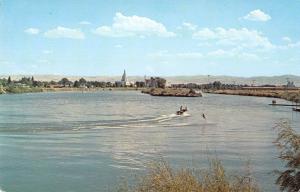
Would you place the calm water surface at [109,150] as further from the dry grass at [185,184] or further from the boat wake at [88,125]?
the dry grass at [185,184]

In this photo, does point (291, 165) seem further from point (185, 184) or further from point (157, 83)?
point (157, 83)

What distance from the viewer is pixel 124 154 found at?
770 inches

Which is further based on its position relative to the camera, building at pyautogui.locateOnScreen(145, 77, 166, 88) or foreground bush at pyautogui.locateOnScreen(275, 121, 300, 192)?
building at pyautogui.locateOnScreen(145, 77, 166, 88)

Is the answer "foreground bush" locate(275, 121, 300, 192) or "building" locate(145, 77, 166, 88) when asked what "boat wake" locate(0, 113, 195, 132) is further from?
"building" locate(145, 77, 166, 88)

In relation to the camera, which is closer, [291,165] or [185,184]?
[185,184]

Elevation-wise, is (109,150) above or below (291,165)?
below

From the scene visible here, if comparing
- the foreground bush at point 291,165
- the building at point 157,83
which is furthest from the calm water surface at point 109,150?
the building at point 157,83

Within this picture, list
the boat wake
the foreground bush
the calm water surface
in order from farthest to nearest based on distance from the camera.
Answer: the boat wake
the calm water surface
the foreground bush

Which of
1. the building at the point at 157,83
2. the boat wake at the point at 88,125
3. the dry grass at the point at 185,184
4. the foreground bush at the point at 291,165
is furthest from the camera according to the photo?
the building at the point at 157,83

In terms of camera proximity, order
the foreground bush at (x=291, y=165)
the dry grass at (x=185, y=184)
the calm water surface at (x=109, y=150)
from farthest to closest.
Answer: the calm water surface at (x=109, y=150) → the foreground bush at (x=291, y=165) → the dry grass at (x=185, y=184)

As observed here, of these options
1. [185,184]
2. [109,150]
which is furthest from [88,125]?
[185,184]

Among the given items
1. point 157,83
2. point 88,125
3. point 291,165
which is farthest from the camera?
point 157,83

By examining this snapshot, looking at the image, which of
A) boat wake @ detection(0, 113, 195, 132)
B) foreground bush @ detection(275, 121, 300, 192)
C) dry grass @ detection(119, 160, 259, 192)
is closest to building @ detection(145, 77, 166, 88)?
boat wake @ detection(0, 113, 195, 132)

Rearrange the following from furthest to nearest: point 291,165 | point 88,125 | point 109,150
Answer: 1. point 88,125
2. point 109,150
3. point 291,165
